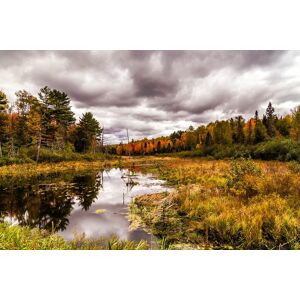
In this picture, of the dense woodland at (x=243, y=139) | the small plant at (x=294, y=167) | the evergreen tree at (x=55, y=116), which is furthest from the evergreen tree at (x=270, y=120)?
the evergreen tree at (x=55, y=116)

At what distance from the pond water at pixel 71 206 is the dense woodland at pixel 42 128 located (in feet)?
5.06

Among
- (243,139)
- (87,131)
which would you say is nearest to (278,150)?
(243,139)

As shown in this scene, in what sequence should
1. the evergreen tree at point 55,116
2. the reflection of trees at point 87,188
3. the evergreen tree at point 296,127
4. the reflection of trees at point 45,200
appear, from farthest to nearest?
the reflection of trees at point 87,188 → the evergreen tree at point 55,116 → the evergreen tree at point 296,127 → the reflection of trees at point 45,200

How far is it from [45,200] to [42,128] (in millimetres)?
2837

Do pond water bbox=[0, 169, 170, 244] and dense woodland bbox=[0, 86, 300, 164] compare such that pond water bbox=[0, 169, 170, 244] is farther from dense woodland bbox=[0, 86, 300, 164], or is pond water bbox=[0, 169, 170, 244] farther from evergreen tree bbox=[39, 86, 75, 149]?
evergreen tree bbox=[39, 86, 75, 149]

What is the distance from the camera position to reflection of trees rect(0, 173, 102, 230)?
19.5 ft

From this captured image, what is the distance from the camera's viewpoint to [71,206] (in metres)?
6.89

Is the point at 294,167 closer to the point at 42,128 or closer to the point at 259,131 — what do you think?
the point at 259,131

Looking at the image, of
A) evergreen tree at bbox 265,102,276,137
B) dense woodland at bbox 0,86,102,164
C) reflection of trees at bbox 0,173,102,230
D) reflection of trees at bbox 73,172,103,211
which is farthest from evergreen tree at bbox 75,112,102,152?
evergreen tree at bbox 265,102,276,137

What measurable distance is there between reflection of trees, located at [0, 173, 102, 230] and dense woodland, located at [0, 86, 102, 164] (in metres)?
1.61

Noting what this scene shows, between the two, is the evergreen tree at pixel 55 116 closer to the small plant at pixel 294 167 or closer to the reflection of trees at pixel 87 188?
the reflection of trees at pixel 87 188

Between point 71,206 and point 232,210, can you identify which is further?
point 71,206

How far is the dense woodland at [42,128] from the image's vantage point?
270 inches
